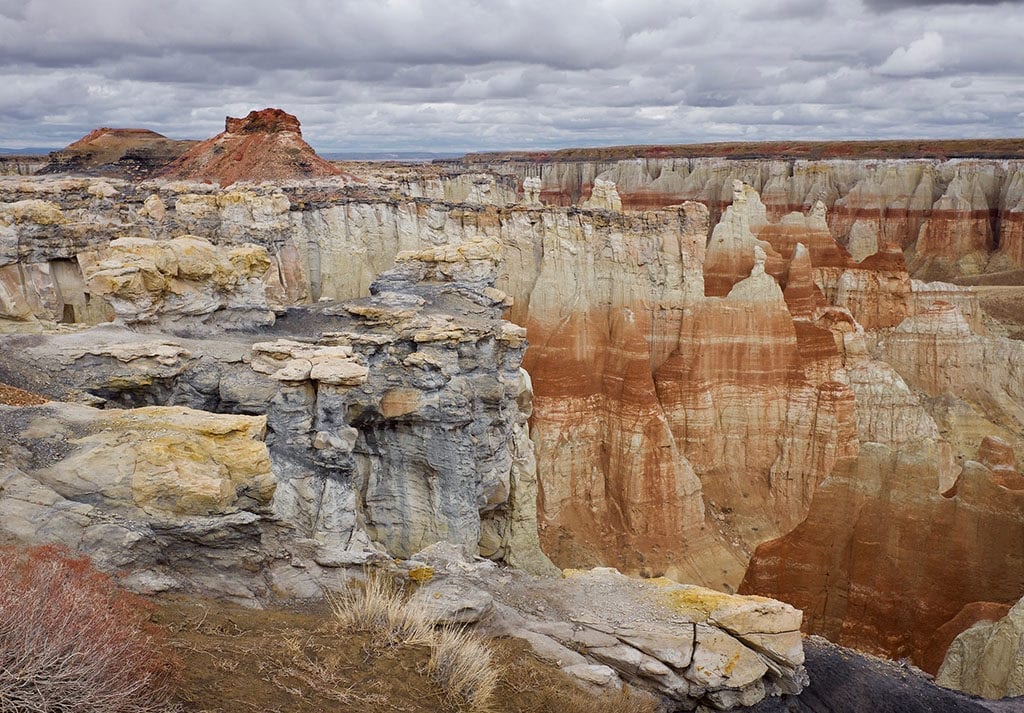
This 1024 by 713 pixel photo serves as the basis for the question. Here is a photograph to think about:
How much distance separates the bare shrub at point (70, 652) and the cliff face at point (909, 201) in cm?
6148

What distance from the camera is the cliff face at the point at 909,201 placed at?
63781 millimetres

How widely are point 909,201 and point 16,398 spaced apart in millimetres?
71659

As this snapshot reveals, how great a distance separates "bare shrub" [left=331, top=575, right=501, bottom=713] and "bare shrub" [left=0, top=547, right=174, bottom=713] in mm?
1977

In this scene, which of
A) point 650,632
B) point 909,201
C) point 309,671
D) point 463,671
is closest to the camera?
point 309,671

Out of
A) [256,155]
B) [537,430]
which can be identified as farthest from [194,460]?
[256,155]

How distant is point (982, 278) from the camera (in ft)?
195

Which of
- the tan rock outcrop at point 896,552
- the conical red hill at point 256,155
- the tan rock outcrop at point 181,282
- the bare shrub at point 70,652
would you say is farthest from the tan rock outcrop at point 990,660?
the conical red hill at point 256,155

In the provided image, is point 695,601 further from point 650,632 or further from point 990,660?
point 990,660

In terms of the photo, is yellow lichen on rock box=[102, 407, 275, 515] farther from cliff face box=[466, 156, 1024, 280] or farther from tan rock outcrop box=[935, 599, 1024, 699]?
cliff face box=[466, 156, 1024, 280]

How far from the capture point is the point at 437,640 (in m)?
7.50

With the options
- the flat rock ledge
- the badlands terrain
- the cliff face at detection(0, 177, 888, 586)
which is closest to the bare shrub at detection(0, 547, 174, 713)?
the badlands terrain

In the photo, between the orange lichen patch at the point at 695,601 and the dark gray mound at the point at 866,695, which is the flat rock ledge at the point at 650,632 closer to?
the orange lichen patch at the point at 695,601

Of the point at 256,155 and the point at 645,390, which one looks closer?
the point at 645,390

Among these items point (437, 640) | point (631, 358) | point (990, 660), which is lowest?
point (990, 660)
